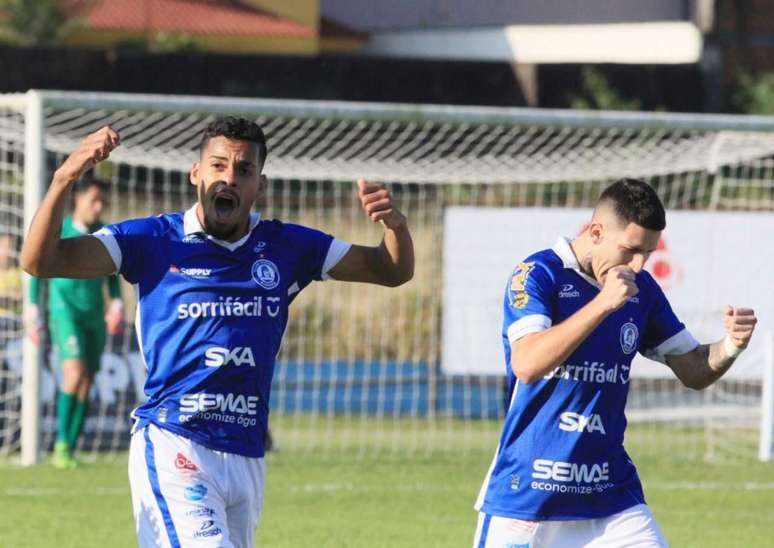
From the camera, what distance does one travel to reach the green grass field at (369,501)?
917cm

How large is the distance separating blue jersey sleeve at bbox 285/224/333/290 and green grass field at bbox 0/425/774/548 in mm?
3404

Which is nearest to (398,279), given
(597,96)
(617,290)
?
(617,290)

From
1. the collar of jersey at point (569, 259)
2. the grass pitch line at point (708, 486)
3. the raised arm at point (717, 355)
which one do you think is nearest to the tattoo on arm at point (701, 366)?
the raised arm at point (717, 355)

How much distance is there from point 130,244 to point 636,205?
166cm

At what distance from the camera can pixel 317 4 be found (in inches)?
1388

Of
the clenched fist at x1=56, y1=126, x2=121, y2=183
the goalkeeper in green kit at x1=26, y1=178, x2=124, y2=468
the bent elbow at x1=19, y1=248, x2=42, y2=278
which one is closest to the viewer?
the clenched fist at x1=56, y1=126, x2=121, y2=183

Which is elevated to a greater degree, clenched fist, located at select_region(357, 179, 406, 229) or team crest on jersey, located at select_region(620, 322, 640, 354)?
clenched fist, located at select_region(357, 179, 406, 229)

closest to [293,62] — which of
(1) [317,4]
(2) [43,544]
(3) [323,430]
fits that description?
(1) [317,4]

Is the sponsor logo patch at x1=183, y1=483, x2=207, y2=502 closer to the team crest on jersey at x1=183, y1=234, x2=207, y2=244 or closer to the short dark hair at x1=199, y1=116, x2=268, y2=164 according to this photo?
the team crest on jersey at x1=183, y1=234, x2=207, y2=244

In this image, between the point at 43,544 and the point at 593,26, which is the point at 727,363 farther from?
the point at 593,26

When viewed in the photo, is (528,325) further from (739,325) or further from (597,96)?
(597,96)

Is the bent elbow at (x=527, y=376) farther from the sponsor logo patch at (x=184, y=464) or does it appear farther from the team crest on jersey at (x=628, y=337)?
the sponsor logo patch at (x=184, y=464)

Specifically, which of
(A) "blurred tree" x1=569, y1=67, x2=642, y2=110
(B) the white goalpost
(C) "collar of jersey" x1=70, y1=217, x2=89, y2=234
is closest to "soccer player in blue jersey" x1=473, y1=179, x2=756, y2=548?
(C) "collar of jersey" x1=70, y1=217, x2=89, y2=234

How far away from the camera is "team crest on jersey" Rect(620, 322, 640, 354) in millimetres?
5465
